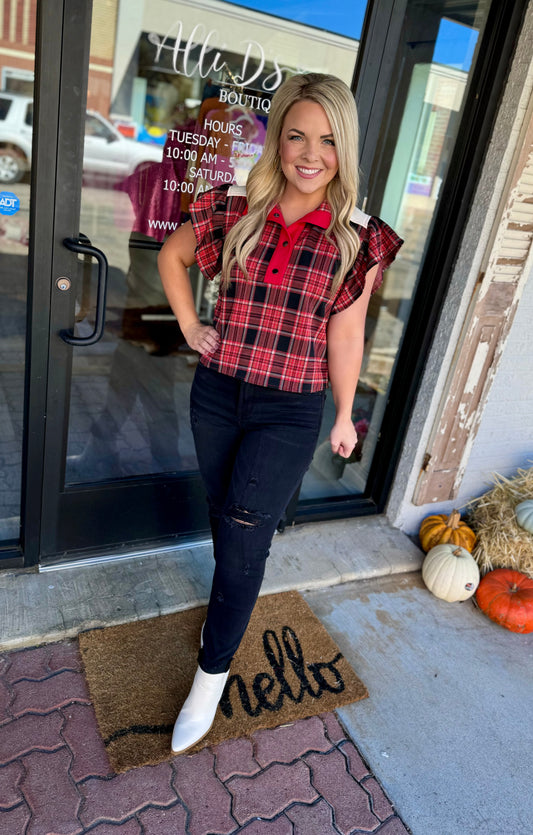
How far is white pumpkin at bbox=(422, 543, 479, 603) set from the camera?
292 centimetres

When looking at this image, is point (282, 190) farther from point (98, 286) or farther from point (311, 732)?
point (311, 732)

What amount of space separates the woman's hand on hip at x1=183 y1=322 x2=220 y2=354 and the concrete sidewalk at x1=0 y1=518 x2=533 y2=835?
3.81 feet

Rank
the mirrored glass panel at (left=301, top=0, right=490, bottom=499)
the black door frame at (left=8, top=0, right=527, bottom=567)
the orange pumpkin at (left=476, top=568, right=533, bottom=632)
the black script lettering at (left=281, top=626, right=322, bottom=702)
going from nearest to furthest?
the black door frame at (left=8, top=0, right=527, bottom=567) < the black script lettering at (left=281, top=626, right=322, bottom=702) < the mirrored glass panel at (left=301, top=0, right=490, bottom=499) < the orange pumpkin at (left=476, top=568, right=533, bottom=632)

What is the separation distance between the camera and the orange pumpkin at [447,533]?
3.19 metres

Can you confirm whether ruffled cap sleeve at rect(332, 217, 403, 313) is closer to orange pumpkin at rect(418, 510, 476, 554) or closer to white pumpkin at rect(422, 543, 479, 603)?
white pumpkin at rect(422, 543, 479, 603)

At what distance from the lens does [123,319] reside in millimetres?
2959

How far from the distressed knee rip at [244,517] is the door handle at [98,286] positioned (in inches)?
33.4

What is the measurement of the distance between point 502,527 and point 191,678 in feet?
5.67

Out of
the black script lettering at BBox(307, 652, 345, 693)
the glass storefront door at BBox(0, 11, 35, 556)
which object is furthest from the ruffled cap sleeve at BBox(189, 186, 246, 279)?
the black script lettering at BBox(307, 652, 345, 693)

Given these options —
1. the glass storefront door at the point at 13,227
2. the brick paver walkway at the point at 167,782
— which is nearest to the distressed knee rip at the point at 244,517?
the brick paver walkway at the point at 167,782

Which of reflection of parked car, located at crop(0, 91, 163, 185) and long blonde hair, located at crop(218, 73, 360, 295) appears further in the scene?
reflection of parked car, located at crop(0, 91, 163, 185)

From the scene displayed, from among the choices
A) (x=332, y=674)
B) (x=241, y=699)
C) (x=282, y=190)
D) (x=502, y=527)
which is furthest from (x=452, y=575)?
(x=282, y=190)

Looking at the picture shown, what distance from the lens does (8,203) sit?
2248 millimetres

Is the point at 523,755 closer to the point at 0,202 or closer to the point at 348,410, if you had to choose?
the point at 348,410
